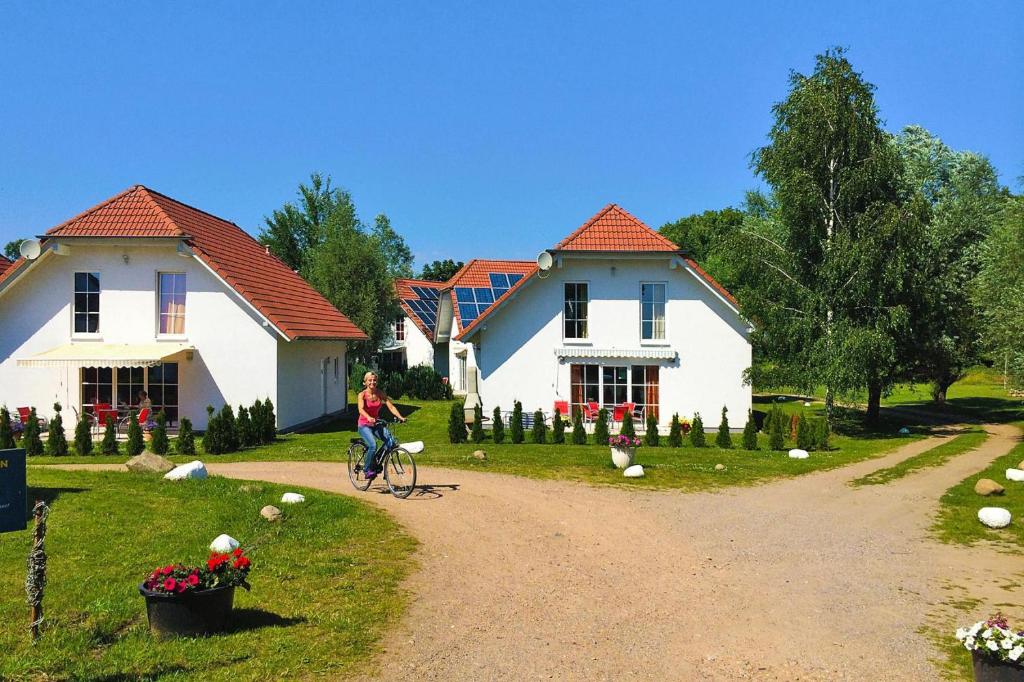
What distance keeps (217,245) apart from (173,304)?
2632 mm

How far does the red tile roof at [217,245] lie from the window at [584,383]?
8171 mm

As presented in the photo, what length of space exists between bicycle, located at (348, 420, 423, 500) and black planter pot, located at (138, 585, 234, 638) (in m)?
5.83

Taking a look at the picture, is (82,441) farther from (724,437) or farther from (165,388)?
(724,437)

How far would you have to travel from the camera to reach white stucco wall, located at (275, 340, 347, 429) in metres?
22.7

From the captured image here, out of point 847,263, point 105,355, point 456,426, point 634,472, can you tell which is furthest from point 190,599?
point 847,263

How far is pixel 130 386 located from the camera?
885 inches

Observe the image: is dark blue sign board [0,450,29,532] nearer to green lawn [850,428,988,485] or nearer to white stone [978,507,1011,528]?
white stone [978,507,1011,528]

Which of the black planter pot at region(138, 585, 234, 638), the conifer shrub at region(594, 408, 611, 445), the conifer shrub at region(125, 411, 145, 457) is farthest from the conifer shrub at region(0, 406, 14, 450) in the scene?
the black planter pot at region(138, 585, 234, 638)

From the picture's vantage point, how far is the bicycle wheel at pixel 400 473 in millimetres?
11883

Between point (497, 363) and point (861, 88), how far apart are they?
548 inches

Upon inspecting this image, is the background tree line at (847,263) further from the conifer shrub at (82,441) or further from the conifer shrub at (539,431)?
the conifer shrub at (82,441)

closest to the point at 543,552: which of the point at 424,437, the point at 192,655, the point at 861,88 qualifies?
the point at 192,655

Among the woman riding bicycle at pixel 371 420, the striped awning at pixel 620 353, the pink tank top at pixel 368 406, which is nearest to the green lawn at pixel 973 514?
the woman riding bicycle at pixel 371 420

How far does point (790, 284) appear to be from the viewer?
2389 centimetres
